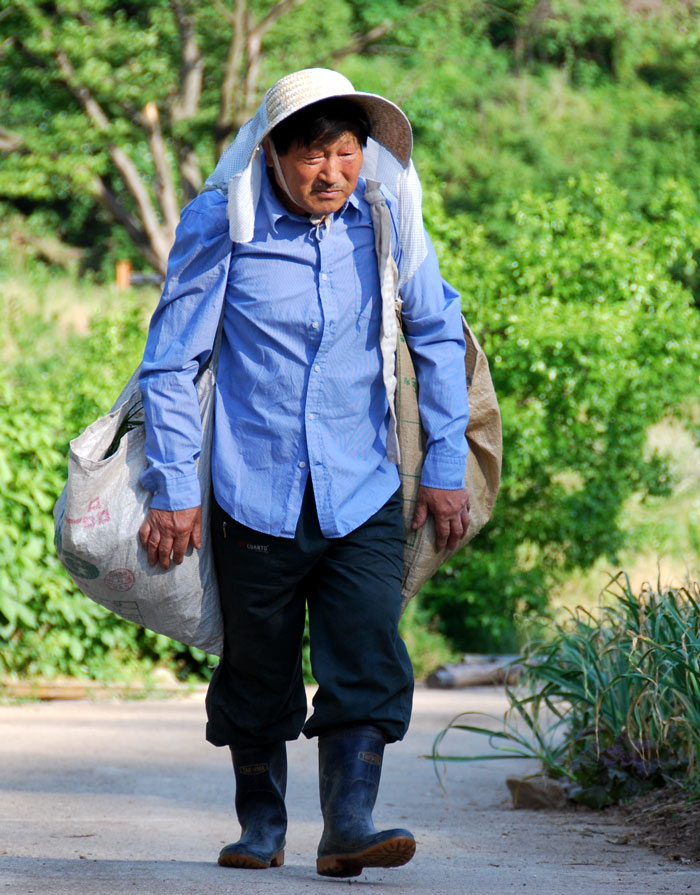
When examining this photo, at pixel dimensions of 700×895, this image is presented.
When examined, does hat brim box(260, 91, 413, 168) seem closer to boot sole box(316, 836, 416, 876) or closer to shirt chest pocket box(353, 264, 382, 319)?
shirt chest pocket box(353, 264, 382, 319)

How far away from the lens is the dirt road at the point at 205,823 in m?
2.80

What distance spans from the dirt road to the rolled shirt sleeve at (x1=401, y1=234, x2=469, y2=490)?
967mm

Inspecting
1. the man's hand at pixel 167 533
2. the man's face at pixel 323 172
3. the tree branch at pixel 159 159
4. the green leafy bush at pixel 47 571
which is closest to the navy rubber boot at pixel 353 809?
the man's hand at pixel 167 533

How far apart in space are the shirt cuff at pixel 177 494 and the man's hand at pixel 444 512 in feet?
1.83

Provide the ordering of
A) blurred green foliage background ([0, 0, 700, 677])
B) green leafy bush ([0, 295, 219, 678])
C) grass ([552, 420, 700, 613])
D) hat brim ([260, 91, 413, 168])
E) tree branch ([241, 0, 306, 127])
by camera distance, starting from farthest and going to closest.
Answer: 1. tree branch ([241, 0, 306, 127])
2. grass ([552, 420, 700, 613])
3. blurred green foliage background ([0, 0, 700, 677])
4. green leafy bush ([0, 295, 219, 678])
5. hat brim ([260, 91, 413, 168])

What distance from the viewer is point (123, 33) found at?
1664 centimetres

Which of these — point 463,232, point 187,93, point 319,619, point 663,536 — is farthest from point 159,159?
point 319,619

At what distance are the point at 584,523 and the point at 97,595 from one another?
5651 mm

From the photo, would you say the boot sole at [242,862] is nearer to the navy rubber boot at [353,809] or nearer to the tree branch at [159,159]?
the navy rubber boot at [353,809]

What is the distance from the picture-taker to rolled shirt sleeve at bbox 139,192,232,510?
2.84 meters

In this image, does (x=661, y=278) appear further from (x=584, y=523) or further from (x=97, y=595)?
(x=97, y=595)

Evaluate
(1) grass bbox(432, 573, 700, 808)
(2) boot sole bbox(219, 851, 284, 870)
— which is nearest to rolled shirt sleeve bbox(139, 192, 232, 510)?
(2) boot sole bbox(219, 851, 284, 870)

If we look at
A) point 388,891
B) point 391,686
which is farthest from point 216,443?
point 388,891

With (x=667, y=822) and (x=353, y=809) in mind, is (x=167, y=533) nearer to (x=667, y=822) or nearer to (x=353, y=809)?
(x=353, y=809)
